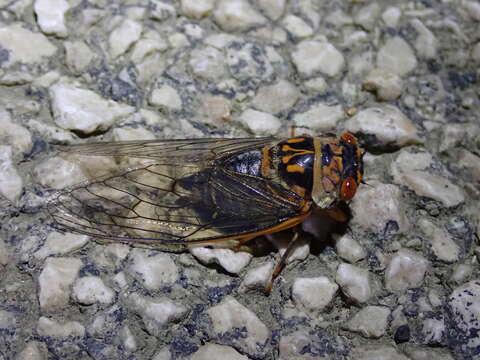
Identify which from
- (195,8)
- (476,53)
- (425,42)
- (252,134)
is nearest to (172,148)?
(252,134)

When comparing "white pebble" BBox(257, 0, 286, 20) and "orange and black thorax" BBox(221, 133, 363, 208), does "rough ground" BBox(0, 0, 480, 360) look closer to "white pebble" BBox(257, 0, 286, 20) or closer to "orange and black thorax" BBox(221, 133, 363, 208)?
"white pebble" BBox(257, 0, 286, 20)

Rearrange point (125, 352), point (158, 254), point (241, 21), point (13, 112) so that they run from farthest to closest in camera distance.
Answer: point (241, 21) → point (13, 112) → point (158, 254) → point (125, 352)

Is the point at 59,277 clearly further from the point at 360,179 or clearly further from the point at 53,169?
the point at 360,179

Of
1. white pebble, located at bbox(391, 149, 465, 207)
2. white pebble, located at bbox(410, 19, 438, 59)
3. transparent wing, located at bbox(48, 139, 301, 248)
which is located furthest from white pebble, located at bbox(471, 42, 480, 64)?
transparent wing, located at bbox(48, 139, 301, 248)

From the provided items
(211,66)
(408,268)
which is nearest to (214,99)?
(211,66)

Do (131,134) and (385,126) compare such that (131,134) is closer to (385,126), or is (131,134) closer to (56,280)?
(56,280)

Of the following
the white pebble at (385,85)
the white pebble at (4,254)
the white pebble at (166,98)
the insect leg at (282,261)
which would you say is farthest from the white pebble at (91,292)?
the white pebble at (385,85)
